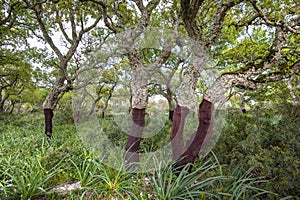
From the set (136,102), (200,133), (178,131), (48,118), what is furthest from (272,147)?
(48,118)

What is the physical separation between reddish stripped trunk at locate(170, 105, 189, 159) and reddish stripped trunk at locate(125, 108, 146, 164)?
1.82ft

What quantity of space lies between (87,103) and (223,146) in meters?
2.55

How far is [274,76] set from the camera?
2.83 metres

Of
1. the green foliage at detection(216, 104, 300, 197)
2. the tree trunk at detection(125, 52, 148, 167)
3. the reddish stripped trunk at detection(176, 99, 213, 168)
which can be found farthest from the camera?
the tree trunk at detection(125, 52, 148, 167)

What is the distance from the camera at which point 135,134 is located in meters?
Result: 3.22

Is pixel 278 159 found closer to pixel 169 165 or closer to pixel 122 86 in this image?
pixel 169 165

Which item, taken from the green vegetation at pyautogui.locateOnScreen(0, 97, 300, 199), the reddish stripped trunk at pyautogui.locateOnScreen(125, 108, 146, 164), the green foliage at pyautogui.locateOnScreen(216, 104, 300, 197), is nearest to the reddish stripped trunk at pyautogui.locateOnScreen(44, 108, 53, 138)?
the green vegetation at pyautogui.locateOnScreen(0, 97, 300, 199)

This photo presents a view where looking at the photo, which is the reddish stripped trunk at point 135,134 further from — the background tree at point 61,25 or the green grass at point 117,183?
the background tree at point 61,25

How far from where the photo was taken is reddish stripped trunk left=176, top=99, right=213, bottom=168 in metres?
2.80

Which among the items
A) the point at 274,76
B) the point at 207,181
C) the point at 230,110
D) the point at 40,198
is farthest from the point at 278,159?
the point at 40,198

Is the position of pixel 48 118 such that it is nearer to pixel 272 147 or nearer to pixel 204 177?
pixel 204 177

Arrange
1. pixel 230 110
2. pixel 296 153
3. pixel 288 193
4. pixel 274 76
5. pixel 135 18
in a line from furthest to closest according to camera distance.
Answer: pixel 135 18
pixel 230 110
pixel 274 76
pixel 296 153
pixel 288 193

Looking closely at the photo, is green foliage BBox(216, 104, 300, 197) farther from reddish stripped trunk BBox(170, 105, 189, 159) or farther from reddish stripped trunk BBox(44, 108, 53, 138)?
reddish stripped trunk BBox(44, 108, 53, 138)

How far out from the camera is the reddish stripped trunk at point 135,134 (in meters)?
3.15
